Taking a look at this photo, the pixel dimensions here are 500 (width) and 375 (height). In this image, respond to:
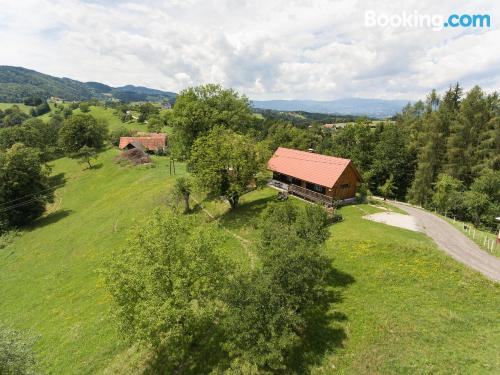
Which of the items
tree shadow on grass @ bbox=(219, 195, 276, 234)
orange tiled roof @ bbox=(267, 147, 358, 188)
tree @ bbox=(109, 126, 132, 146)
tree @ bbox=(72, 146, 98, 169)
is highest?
tree @ bbox=(109, 126, 132, 146)

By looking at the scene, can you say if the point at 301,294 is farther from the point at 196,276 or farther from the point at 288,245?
the point at 196,276

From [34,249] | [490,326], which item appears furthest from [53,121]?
[490,326]

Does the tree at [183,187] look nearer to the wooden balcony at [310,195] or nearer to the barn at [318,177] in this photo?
the barn at [318,177]

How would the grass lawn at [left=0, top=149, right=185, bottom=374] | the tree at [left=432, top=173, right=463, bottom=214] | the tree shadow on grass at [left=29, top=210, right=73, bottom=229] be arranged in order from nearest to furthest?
the grass lawn at [left=0, top=149, right=185, bottom=374]
the tree at [left=432, top=173, right=463, bottom=214]
the tree shadow on grass at [left=29, top=210, right=73, bottom=229]

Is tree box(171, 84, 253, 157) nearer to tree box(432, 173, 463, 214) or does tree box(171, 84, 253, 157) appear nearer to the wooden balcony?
the wooden balcony

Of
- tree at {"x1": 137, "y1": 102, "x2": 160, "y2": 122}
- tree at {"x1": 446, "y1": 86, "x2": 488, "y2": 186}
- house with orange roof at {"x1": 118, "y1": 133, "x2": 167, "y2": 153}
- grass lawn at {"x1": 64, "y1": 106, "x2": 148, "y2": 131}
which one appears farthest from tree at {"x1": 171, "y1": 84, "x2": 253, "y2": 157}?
tree at {"x1": 137, "y1": 102, "x2": 160, "y2": 122}

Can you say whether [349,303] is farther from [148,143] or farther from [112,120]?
[112,120]

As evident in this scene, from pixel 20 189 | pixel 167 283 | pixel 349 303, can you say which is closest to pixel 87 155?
pixel 20 189
